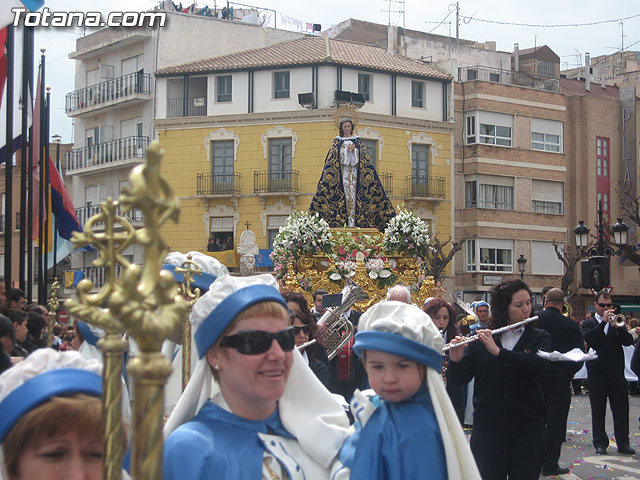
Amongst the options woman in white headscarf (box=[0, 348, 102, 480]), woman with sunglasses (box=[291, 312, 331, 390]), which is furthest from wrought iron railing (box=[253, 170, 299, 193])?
woman in white headscarf (box=[0, 348, 102, 480])

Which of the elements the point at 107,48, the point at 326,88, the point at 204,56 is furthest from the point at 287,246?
the point at 107,48

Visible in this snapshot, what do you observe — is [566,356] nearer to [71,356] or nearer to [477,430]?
[477,430]

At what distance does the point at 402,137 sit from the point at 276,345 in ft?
124

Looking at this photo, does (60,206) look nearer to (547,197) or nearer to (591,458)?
(591,458)

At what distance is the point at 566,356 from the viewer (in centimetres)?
699

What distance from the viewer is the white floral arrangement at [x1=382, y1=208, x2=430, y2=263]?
1098 centimetres

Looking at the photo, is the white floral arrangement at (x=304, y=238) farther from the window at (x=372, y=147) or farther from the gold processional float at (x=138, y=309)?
the window at (x=372, y=147)

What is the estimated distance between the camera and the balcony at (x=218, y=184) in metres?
39.6

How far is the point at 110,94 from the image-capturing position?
4438 centimetres

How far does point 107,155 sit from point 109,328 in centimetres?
4385

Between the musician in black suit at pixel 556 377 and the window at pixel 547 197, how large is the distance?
110 feet

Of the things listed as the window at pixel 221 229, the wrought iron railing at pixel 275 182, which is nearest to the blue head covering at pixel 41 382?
the wrought iron railing at pixel 275 182

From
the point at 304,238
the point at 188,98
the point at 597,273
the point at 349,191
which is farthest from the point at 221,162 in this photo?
the point at 304,238

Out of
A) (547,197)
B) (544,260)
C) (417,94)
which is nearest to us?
(417,94)
